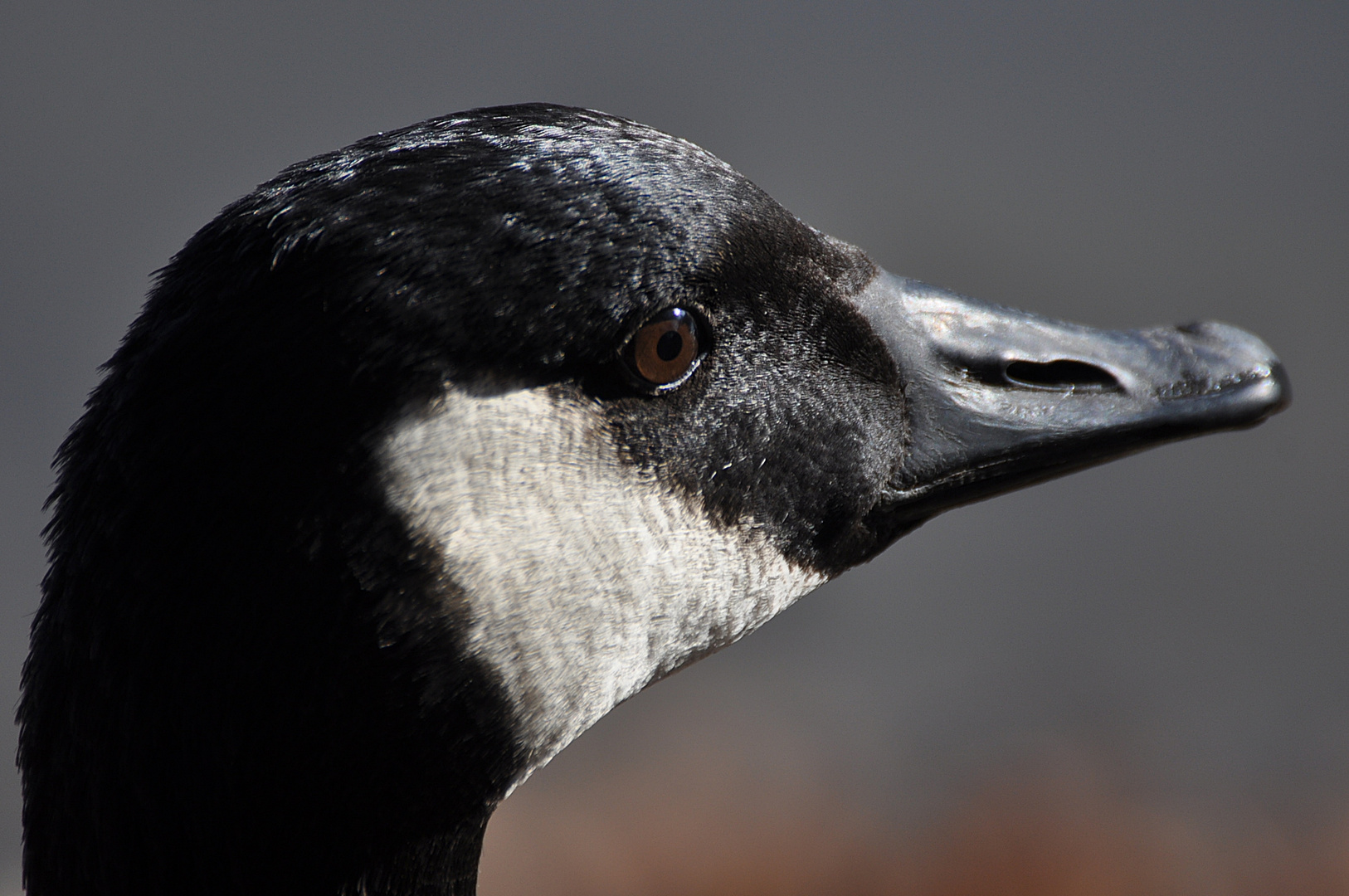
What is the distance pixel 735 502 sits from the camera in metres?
0.82

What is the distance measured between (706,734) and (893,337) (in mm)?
1882

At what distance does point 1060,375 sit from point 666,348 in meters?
0.34

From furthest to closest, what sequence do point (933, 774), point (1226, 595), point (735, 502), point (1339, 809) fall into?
point (1226, 595) < point (933, 774) < point (1339, 809) < point (735, 502)

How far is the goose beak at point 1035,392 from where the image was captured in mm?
→ 861

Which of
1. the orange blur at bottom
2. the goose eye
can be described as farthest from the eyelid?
the orange blur at bottom

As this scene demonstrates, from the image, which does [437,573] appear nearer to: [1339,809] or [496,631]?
[496,631]

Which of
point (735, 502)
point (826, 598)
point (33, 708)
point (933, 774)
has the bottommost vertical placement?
point (933, 774)

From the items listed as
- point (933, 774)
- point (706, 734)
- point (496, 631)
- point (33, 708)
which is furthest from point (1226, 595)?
point (33, 708)

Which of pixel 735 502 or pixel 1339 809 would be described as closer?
pixel 735 502

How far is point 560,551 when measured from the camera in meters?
0.74

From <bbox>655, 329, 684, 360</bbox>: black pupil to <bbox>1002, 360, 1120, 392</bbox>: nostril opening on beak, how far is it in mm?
286

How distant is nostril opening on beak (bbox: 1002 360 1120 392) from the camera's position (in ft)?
2.89

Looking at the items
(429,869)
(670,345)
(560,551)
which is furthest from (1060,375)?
(429,869)

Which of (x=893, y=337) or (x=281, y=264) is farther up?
(x=281, y=264)
